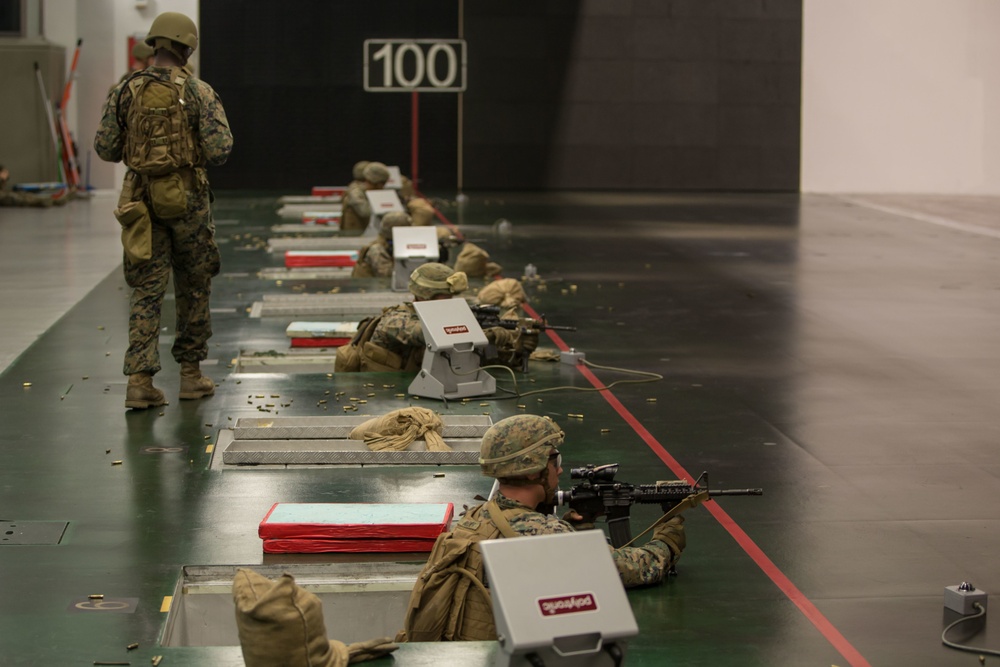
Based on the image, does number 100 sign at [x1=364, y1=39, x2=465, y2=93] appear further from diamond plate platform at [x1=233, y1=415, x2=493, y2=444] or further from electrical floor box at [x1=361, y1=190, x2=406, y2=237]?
diamond plate platform at [x1=233, y1=415, x2=493, y2=444]

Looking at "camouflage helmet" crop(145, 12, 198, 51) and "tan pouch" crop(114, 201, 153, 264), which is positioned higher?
"camouflage helmet" crop(145, 12, 198, 51)

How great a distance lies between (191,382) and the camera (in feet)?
27.1

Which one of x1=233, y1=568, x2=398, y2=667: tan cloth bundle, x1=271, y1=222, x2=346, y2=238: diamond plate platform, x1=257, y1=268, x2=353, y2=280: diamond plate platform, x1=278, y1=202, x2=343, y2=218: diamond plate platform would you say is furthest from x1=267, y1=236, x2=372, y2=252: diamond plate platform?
x1=233, y1=568, x2=398, y2=667: tan cloth bundle

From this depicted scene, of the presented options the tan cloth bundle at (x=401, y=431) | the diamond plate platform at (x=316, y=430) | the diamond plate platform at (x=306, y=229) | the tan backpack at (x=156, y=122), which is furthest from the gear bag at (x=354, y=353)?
the diamond plate platform at (x=306, y=229)

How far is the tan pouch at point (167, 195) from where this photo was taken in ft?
24.4

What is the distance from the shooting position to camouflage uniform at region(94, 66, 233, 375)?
7484 mm

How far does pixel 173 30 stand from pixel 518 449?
4.12 m

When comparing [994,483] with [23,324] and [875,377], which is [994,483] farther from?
[23,324]

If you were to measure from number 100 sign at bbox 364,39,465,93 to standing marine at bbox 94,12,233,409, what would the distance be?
1634 cm

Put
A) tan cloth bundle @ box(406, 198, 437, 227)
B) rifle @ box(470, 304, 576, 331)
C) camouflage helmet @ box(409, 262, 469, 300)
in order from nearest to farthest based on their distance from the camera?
camouflage helmet @ box(409, 262, 469, 300) → rifle @ box(470, 304, 576, 331) → tan cloth bundle @ box(406, 198, 437, 227)

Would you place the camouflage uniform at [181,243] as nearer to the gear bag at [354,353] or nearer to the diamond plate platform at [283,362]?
the gear bag at [354,353]

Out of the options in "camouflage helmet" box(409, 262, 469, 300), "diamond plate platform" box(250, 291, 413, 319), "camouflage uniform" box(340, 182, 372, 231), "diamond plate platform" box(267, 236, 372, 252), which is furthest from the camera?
"camouflage uniform" box(340, 182, 372, 231)

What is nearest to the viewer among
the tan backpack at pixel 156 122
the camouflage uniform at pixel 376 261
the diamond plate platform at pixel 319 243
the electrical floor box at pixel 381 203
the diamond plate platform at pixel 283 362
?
the tan backpack at pixel 156 122

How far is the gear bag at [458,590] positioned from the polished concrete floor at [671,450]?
0.10 meters
